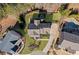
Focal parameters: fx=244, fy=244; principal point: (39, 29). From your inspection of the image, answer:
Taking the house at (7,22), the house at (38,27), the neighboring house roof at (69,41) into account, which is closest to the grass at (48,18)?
the house at (38,27)

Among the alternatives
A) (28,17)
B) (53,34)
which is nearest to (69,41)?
(53,34)

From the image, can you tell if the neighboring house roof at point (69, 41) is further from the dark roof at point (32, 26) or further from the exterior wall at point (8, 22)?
the exterior wall at point (8, 22)

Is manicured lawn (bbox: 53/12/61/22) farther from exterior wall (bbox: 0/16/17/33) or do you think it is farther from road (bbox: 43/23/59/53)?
exterior wall (bbox: 0/16/17/33)

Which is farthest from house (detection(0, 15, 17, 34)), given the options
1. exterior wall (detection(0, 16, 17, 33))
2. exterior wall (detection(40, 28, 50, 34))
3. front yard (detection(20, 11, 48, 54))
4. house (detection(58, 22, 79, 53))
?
house (detection(58, 22, 79, 53))

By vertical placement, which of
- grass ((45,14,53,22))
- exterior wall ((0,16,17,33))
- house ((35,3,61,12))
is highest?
house ((35,3,61,12))

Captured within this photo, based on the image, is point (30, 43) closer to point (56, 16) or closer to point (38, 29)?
point (38, 29)
